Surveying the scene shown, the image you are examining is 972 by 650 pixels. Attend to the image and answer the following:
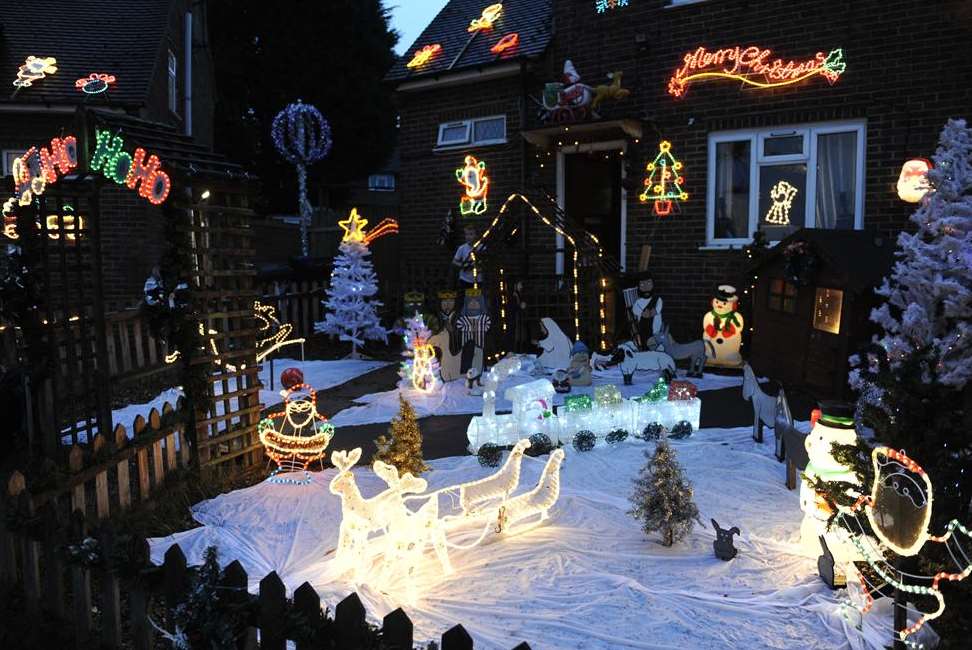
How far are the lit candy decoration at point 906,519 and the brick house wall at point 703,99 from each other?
7992mm

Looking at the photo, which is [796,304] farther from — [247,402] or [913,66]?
[247,402]

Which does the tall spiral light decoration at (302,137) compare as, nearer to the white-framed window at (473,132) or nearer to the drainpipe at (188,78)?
the drainpipe at (188,78)

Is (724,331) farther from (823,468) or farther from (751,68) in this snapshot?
(823,468)

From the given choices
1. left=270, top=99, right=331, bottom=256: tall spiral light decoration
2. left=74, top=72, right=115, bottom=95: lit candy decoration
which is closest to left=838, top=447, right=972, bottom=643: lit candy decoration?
left=74, top=72, right=115, bottom=95: lit candy decoration

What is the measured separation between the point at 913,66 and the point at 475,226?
25.7ft

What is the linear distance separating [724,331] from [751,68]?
4.23 meters

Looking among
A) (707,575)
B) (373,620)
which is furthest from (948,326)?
(373,620)

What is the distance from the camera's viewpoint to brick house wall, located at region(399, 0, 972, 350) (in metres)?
10.3

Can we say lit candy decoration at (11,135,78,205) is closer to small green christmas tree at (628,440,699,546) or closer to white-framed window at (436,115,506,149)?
small green christmas tree at (628,440,699,546)

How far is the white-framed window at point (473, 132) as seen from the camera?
14414 mm

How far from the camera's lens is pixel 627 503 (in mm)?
5793

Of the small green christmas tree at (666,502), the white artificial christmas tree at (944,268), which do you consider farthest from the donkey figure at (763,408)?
the small green christmas tree at (666,502)

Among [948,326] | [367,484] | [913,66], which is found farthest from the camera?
[913,66]

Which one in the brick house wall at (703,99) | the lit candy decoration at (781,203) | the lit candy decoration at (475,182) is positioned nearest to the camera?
the brick house wall at (703,99)
